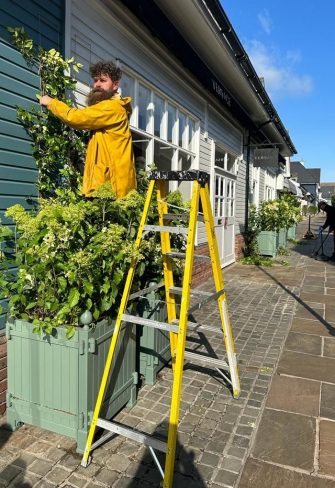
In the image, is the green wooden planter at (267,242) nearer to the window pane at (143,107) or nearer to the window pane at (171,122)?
the window pane at (171,122)

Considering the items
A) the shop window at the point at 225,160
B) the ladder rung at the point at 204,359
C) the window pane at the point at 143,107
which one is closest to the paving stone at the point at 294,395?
the ladder rung at the point at 204,359

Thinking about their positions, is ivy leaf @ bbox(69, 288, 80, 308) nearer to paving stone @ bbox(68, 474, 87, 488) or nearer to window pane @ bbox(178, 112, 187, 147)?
paving stone @ bbox(68, 474, 87, 488)

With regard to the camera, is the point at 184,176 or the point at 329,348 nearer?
the point at 184,176

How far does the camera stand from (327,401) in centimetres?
356

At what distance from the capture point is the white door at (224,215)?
9.70m

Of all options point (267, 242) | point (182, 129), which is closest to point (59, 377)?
point (182, 129)

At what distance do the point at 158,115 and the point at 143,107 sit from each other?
0.53 metres

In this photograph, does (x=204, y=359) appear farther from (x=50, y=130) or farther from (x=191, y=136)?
(x=191, y=136)

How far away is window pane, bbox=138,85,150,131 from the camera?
5.68 m

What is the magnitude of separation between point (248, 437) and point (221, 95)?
6804 mm

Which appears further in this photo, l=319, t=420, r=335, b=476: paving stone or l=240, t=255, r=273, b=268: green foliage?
l=240, t=255, r=273, b=268: green foliage

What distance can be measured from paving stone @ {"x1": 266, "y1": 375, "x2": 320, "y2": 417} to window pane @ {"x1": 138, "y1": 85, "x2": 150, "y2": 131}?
3880 millimetres

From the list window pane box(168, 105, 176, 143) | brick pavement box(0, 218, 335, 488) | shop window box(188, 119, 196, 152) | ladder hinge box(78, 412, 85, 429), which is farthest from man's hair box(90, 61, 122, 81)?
shop window box(188, 119, 196, 152)

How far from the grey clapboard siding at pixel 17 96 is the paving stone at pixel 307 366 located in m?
2.96
